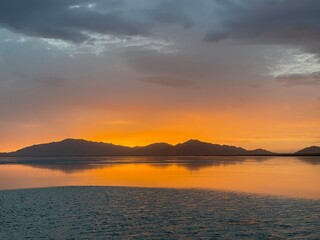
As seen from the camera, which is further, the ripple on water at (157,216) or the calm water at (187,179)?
the calm water at (187,179)

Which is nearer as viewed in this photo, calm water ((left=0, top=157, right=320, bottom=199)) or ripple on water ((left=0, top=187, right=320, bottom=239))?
ripple on water ((left=0, top=187, right=320, bottom=239))

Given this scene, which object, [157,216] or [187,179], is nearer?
[157,216]

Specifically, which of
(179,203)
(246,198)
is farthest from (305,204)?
(179,203)

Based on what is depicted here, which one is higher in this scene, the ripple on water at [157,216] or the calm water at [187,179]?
the calm water at [187,179]

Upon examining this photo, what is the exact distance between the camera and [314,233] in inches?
894

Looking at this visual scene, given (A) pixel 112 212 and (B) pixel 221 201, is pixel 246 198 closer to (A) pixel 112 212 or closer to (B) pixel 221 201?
(B) pixel 221 201

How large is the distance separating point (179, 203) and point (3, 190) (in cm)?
2434

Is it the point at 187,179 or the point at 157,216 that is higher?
the point at 187,179

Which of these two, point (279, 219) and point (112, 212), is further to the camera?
point (112, 212)

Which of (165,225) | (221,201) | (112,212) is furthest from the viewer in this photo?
(221,201)

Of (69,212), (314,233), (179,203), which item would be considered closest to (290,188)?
(179,203)

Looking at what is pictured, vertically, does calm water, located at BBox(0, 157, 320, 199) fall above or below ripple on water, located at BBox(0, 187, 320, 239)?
above

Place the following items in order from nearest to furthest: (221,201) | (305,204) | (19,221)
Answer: (19,221) < (305,204) < (221,201)

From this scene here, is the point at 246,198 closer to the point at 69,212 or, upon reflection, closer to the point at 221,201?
the point at 221,201
